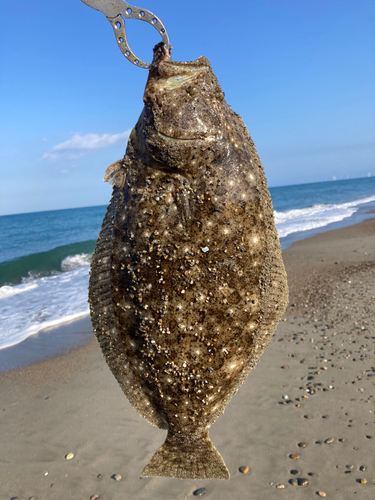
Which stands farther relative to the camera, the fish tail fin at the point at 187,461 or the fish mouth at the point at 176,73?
the fish tail fin at the point at 187,461

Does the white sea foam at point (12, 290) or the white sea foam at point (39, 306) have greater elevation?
the white sea foam at point (12, 290)

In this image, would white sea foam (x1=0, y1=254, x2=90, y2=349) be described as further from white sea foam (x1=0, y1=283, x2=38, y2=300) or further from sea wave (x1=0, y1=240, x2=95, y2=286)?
sea wave (x1=0, y1=240, x2=95, y2=286)

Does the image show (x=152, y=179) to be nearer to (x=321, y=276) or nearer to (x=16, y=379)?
(x=16, y=379)

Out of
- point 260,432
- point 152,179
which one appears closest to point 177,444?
point 152,179

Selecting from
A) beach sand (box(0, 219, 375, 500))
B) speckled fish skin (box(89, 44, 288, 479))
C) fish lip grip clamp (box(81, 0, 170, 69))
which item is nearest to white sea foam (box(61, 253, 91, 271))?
beach sand (box(0, 219, 375, 500))

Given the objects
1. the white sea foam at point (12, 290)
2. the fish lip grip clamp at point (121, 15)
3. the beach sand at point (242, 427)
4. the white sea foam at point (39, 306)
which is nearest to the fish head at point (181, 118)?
the fish lip grip clamp at point (121, 15)

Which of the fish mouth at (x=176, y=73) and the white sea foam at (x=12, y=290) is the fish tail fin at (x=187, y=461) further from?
the white sea foam at (x=12, y=290)

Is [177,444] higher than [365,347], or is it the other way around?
[177,444]
